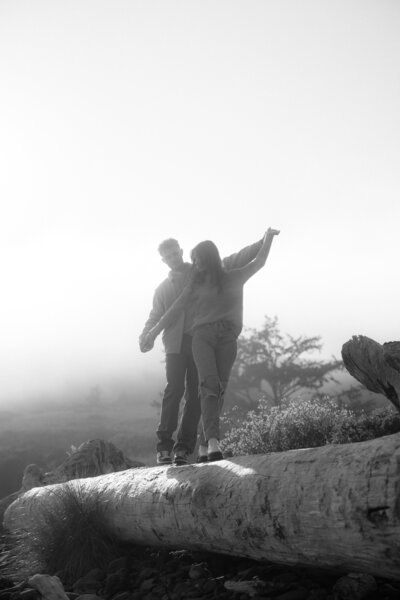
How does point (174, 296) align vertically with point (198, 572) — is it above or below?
above

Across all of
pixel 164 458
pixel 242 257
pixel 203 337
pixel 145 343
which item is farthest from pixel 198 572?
pixel 242 257

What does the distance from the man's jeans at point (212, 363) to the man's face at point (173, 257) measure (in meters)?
1.02

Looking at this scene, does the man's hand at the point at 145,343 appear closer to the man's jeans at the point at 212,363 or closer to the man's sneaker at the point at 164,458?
the man's jeans at the point at 212,363

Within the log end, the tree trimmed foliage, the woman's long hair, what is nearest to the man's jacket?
the woman's long hair

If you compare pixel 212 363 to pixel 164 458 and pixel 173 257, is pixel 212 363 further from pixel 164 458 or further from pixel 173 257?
pixel 173 257

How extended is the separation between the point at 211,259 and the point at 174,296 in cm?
90

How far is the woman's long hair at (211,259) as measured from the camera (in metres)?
4.30

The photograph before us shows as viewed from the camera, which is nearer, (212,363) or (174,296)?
(212,363)

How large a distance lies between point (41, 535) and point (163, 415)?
1.59 meters

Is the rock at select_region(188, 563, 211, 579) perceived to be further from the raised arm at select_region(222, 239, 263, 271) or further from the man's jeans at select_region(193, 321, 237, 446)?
the raised arm at select_region(222, 239, 263, 271)

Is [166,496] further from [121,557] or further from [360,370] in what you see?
[360,370]

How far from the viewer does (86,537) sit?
3.56 meters

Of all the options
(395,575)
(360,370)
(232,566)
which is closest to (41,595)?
(232,566)

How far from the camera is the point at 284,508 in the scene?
2.45 meters
